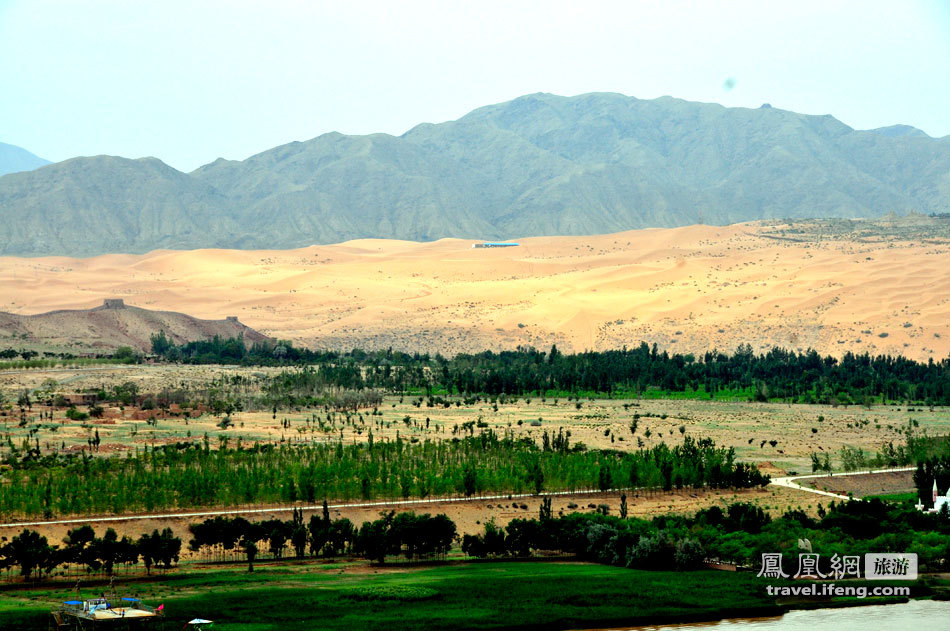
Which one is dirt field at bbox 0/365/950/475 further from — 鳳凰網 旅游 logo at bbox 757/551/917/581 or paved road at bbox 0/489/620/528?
鳳凰網 旅游 logo at bbox 757/551/917/581

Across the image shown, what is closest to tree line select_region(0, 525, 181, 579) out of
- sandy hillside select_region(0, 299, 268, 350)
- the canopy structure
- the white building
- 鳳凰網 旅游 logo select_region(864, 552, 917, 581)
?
the canopy structure

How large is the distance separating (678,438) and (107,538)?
39192mm

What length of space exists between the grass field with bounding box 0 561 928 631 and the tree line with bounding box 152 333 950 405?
53.3m

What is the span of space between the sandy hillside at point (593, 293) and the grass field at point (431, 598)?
84.7 metres

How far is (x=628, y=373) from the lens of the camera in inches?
4087

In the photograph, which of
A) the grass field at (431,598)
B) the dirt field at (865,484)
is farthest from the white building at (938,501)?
the grass field at (431,598)

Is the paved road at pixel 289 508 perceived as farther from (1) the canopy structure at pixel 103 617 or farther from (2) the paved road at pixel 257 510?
(1) the canopy structure at pixel 103 617

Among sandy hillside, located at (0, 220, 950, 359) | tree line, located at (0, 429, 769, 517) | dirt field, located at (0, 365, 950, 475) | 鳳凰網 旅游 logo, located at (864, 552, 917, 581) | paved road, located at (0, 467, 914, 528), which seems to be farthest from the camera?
sandy hillside, located at (0, 220, 950, 359)

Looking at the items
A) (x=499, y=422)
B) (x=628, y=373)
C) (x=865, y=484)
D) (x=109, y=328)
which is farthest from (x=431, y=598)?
(x=109, y=328)

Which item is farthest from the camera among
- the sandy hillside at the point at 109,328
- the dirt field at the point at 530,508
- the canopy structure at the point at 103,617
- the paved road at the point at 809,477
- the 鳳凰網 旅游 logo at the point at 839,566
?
the sandy hillside at the point at 109,328

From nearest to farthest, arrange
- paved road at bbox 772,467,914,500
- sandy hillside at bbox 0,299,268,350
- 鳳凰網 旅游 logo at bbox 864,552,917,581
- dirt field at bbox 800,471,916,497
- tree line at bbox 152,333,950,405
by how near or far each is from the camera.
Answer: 1. 鳳凰網 旅游 logo at bbox 864,552,917,581
2. paved road at bbox 772,467,914,500
3. dirt field at bbox 800,471,916,497
4. tree line at bbox 152,333,950,405
5. sandy hillside at bbox 0,299,268,350

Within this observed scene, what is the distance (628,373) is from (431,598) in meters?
66.2

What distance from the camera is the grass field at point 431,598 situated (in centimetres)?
3669

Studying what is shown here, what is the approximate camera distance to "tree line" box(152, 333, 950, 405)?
97.4 meters
